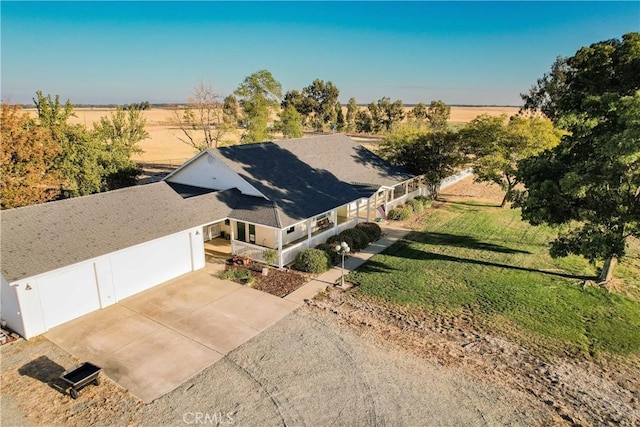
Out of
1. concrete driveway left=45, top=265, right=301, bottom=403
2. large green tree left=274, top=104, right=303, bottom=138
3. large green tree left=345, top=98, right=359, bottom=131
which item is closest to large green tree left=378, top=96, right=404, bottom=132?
large green tree left=345, top=98, right=359, bottom=131

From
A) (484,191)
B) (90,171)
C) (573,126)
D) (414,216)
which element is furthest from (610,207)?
(90,171)

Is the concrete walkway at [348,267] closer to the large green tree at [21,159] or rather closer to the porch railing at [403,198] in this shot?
the porch railing at [403,198]

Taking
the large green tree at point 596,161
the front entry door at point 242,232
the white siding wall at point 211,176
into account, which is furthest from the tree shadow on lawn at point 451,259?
the white siding wall at point 211,176

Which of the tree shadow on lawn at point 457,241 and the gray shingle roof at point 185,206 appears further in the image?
the tree shadow on lawn at point 457,241

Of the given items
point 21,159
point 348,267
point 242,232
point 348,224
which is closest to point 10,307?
point 21,159

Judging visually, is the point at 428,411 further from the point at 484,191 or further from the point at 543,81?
the point at 543,81

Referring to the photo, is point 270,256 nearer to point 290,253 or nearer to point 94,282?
point 290,253
